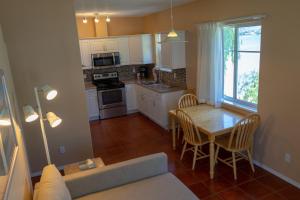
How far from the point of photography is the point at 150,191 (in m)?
2.44

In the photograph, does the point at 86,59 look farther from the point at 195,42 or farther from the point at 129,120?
the point at 195,42

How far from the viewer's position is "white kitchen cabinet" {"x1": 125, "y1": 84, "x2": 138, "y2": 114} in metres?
6.53

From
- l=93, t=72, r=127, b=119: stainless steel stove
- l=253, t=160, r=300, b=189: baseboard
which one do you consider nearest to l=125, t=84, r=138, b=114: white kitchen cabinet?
l=93, t=72, r=127, b=119: stainless steel stove

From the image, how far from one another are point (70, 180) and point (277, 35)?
117 inches

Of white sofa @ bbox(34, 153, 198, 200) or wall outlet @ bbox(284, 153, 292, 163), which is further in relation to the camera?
wall outlet @ bbox(284, 153, 292, 163)

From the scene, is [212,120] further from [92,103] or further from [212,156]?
[92,103]

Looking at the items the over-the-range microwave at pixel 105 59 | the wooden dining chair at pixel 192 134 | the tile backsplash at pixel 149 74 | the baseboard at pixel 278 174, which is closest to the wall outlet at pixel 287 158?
the baseboard at pixel 278 174

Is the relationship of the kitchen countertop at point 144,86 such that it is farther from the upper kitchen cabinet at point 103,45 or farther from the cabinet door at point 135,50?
the upper kitchen cabinet at point 103,45

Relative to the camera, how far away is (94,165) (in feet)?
9.87

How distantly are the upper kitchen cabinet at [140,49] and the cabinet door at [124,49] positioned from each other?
0.08m

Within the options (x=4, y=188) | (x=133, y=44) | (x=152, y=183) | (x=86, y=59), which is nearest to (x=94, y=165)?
(x=152, y=183)

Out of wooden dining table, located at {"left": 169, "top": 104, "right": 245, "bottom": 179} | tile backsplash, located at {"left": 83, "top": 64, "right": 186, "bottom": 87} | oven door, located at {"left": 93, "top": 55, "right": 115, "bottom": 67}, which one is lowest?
wooden dining table, located at {"left": 169, "top": 104, "right": 245, "bottom": 179}

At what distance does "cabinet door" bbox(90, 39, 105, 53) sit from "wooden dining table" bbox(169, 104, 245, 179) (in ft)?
10.2

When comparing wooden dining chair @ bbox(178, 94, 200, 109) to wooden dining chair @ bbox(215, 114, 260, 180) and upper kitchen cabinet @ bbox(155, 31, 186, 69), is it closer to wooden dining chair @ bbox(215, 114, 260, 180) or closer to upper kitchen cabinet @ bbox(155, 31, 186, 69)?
upper kitchen cabinet @ bbox(155, 31, 186, 69)
